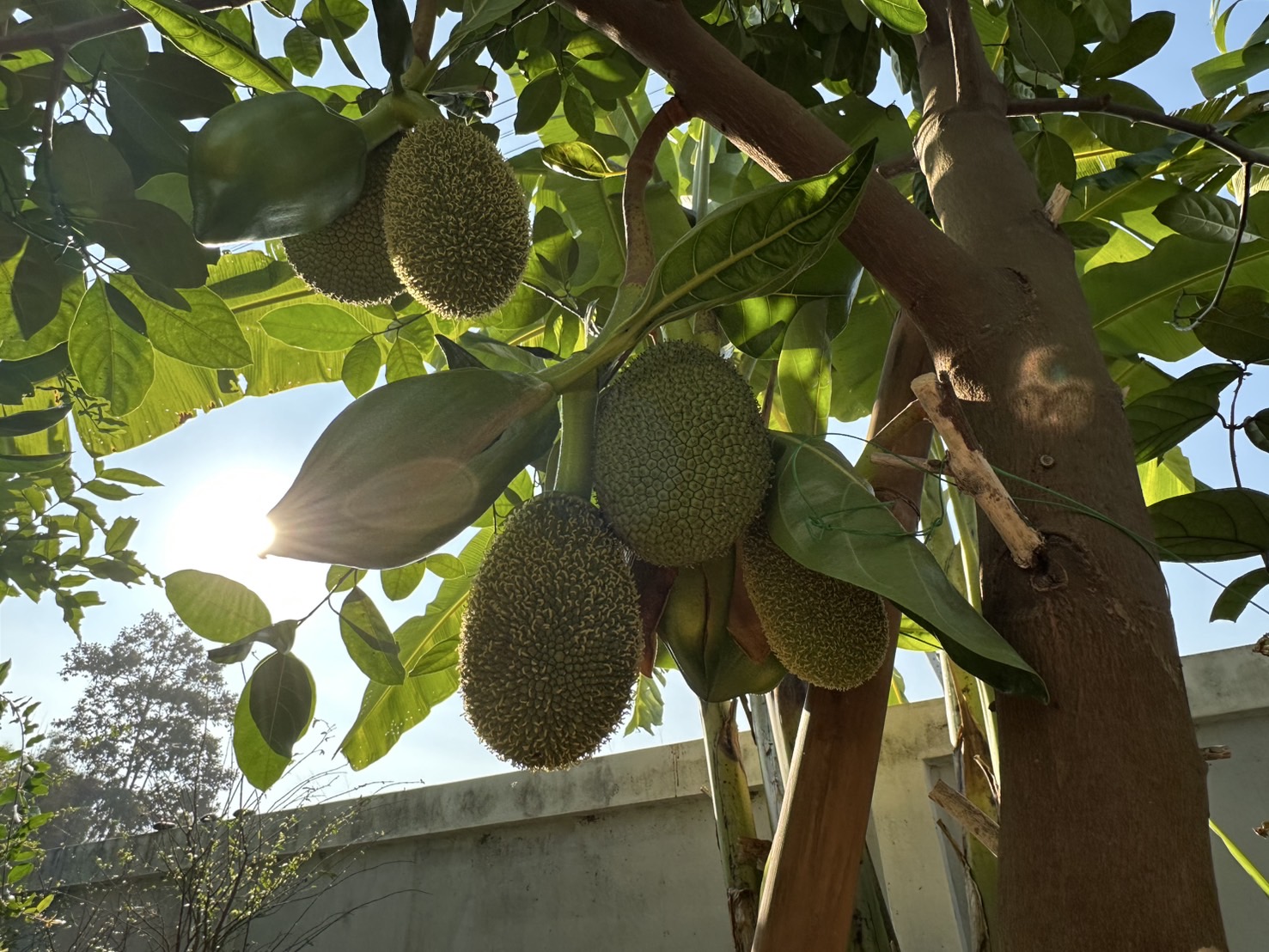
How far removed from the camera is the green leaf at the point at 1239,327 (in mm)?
664

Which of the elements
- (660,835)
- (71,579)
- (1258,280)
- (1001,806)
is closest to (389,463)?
(1001,806)

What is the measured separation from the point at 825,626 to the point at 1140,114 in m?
0.43

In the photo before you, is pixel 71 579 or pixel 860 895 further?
pixel 71 579

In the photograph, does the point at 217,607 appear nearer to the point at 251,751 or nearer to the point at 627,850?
the point at 251,751

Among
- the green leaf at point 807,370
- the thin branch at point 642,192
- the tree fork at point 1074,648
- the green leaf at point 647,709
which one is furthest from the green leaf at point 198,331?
the green leaf at point 647,709

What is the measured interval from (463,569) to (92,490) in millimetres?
738

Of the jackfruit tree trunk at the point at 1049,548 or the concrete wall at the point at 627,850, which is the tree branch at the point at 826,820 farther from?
the concrete wall at the point at 627,850

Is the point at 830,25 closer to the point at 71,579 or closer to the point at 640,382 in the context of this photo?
the point at 640,382

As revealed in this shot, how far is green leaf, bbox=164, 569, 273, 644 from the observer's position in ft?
2.34

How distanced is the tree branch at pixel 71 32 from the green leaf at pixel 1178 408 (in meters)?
0.70

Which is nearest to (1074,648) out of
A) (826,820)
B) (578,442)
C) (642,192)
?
(826,820)

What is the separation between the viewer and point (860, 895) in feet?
2.73

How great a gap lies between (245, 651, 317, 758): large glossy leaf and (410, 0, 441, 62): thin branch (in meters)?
0.45

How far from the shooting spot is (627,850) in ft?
7.89
